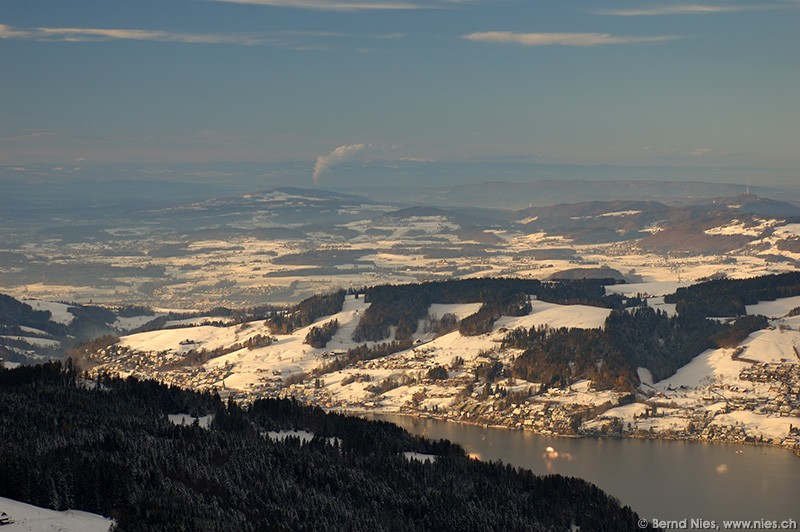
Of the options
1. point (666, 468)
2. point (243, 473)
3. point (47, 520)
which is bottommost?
point (666, 468)

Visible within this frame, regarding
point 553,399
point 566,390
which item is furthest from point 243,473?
point 566,390

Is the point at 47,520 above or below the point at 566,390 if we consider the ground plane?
above

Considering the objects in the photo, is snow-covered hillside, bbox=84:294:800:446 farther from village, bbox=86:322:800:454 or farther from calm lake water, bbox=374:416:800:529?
calm lake water, bbox=374:416:800:529

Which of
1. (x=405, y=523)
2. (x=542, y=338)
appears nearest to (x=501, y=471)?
(x=405, y=523)

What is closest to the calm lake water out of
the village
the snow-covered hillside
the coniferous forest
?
the village

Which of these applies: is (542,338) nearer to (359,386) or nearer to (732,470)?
(359,386)

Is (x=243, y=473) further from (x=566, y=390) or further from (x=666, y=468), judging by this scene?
(x=566, y=390)

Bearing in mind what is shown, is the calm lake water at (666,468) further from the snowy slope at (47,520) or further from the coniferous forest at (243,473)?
the snowy slope at (47,520)
